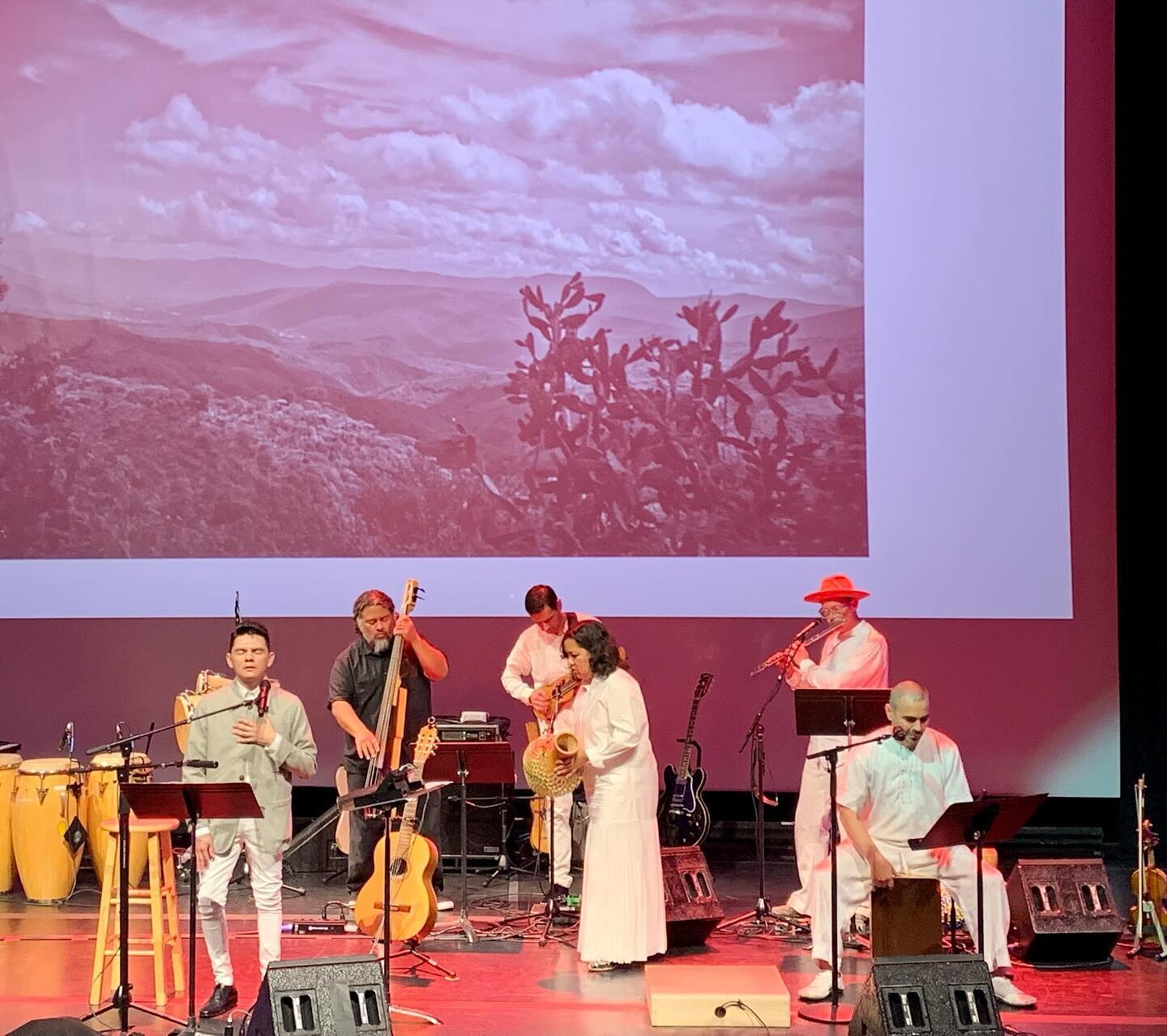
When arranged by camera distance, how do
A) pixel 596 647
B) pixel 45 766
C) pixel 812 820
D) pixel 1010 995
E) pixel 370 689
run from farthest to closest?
1. pixel 45 766
2. pixel 370 689
3. pixel 812 820
4. pixel 596 647
5. pixel 1010 995

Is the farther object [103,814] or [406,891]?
[103,814]

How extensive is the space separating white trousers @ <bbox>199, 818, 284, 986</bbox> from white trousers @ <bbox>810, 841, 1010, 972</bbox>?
87.5 inches

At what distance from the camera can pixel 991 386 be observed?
8797 mm

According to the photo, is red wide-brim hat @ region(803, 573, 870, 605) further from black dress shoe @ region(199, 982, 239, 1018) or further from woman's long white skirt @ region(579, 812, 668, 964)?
black dress shoe @ region(199, 982, 239, 1018)

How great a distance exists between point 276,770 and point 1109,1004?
354 cm

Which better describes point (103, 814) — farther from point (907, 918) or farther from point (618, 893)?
point (907, 918)

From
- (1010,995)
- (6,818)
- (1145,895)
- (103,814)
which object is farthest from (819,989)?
(6,818)

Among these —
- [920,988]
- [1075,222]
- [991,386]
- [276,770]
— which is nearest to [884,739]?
[920,988]

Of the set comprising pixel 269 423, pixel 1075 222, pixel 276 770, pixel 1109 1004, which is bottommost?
pixel 1109 1004

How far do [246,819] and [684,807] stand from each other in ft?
10.3

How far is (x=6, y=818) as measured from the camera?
8594 millimetres

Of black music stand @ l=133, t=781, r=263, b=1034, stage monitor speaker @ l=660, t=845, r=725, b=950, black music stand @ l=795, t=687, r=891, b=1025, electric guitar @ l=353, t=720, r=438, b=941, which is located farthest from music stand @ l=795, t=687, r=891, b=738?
black music stand @ l=133, t=781, r=263, b=1034

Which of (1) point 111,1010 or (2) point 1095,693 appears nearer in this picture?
(1) point 111,1010

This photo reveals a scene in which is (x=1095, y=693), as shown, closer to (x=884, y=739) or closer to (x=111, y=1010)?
(x=884, y=739)
